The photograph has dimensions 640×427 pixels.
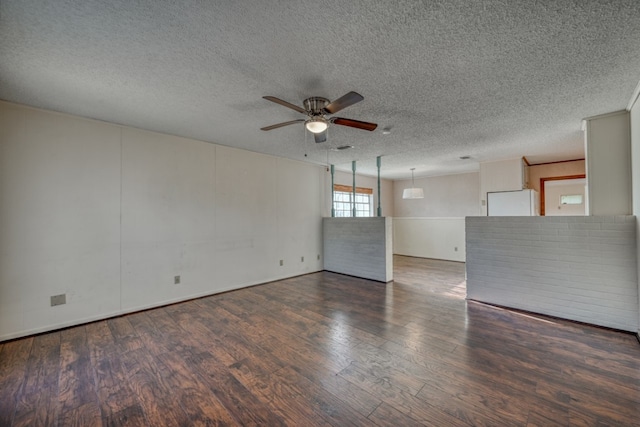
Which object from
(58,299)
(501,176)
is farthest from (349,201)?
(58,299)

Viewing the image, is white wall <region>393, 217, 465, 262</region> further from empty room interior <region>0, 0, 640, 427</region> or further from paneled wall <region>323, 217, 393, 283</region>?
paneled wall <region>323, 217, 393, 283</region>

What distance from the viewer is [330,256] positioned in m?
5.98

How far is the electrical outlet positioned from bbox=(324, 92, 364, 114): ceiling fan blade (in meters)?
3.69

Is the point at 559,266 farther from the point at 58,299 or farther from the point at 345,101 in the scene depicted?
the point at 58,299

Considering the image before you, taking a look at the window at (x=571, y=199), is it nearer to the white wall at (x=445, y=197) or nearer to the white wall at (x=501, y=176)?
the white wall at (x=445, y=197)

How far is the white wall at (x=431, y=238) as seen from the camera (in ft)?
23.2

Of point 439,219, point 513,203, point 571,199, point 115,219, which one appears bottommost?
point 439,219

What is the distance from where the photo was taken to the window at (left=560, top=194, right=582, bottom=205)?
7371 mm

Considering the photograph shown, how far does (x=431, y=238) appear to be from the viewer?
756cm

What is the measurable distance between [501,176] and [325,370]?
5480mm

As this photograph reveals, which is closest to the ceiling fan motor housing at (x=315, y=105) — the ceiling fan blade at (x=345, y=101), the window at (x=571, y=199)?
the ceiling fan blade at (x=345, y=101)

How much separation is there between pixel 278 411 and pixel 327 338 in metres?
1.06

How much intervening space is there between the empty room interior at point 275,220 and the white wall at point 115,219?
0.02 m

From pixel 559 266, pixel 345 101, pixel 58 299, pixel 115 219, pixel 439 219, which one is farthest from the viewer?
pixel 439 219
